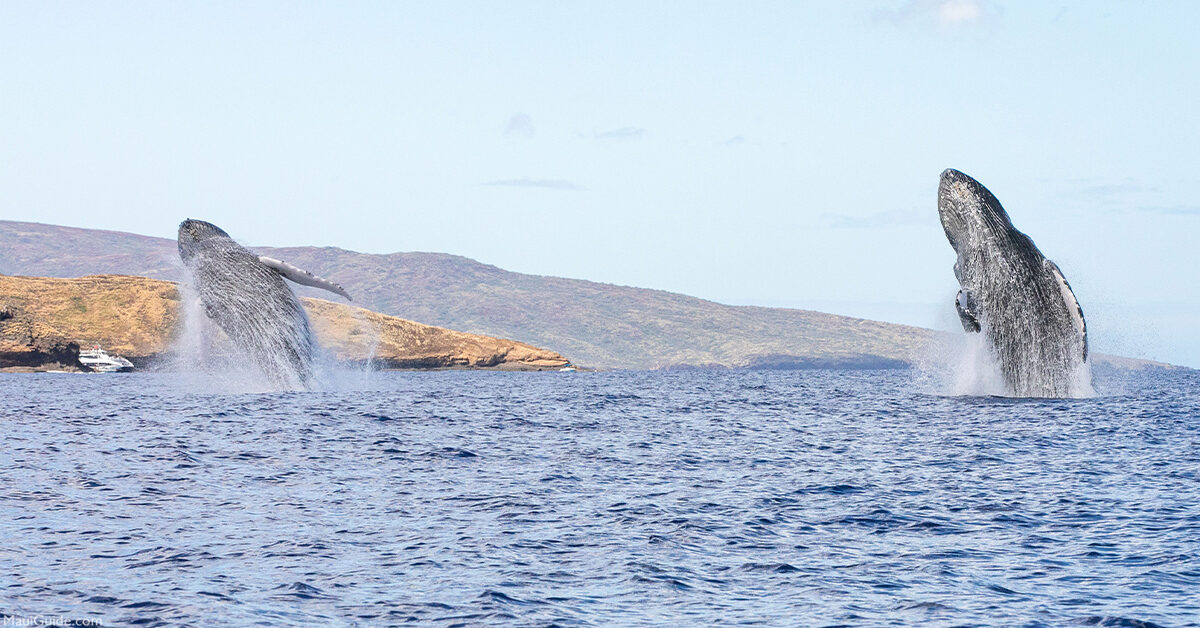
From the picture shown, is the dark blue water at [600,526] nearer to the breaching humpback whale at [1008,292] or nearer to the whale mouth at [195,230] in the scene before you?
the breaching humpback whale at [1008,292]

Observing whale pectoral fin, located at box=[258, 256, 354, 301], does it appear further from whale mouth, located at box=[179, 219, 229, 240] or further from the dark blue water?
the dark blue water

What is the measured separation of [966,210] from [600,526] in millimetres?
24485

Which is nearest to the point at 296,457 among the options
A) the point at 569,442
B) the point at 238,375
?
the point at 569,442

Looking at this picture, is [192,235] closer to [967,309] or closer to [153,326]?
[967,309]

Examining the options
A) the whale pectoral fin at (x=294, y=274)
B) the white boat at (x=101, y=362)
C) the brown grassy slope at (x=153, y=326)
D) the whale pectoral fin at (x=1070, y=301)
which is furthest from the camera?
the brown grassy slope at (x=153, y=326)

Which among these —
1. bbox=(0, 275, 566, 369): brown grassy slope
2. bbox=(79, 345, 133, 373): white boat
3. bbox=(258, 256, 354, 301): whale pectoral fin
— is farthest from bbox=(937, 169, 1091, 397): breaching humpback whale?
bbox=(79, 345, 133, 373): white boat

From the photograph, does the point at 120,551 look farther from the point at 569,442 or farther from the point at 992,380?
the point at 992,380

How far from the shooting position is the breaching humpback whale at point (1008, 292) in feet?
115

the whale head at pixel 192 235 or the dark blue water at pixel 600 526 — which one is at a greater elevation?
the whale head at pixel 192 235

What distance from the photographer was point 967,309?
35.6 m

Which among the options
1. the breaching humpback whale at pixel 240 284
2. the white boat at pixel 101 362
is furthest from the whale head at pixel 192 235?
the white boat at pixel 101 362

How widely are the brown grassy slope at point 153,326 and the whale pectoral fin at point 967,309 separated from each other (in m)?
67.8

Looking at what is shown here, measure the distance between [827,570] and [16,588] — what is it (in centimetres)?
880

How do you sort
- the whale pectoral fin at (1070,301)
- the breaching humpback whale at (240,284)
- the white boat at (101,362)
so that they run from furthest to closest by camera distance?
the white boat at (101,362), the breaching humpback whale at (240,284), the whale pectoral fin at (1070,301)
